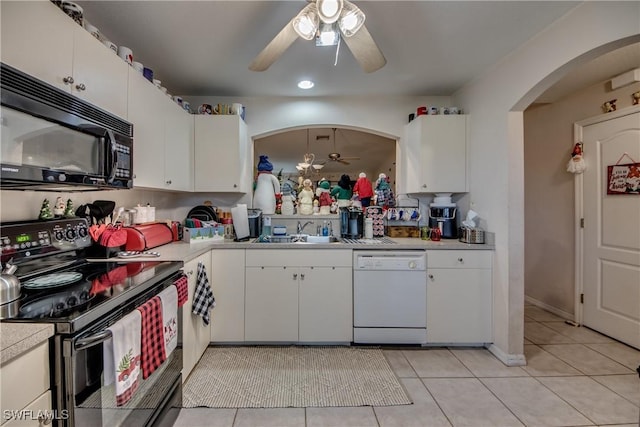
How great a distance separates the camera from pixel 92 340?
0.92 metres

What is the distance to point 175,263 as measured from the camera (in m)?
1.64

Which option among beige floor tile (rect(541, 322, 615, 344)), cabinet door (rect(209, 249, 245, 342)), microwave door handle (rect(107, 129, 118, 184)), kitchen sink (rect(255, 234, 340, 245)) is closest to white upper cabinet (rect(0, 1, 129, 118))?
microwave door handle (rect(107, 129, 118, 184))

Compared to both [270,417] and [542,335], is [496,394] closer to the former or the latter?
[542,335]

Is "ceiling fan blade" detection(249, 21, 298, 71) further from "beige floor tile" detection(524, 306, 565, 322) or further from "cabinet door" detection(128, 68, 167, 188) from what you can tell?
"beige floor tile" detection(524, 306, 565, 322)

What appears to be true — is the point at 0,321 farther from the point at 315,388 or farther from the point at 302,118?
the point at 302,118

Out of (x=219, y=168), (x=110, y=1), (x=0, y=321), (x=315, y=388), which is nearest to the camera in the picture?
(x=0, y=321)

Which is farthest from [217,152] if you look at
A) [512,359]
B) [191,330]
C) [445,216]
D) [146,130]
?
[512,359]

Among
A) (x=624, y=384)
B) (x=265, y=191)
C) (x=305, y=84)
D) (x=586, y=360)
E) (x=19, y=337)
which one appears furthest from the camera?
(x=265, y=191)

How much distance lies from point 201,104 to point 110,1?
4.54ft

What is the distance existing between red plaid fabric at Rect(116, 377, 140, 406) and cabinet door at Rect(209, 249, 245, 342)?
126 centimetres

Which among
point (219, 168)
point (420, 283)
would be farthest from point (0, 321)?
point (420, 283)

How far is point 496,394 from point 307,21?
2.46 meters

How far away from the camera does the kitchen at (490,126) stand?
5.52ft

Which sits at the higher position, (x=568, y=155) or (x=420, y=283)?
(x=568, y=155)
